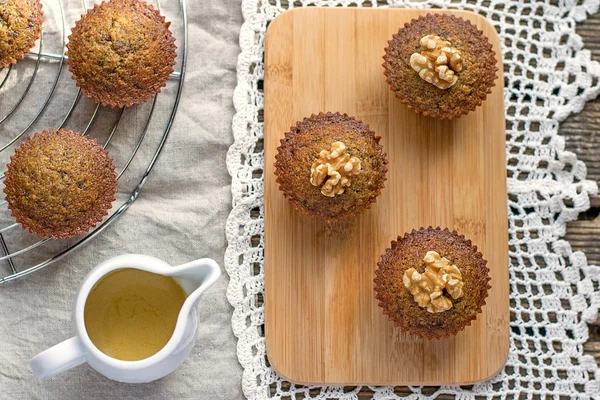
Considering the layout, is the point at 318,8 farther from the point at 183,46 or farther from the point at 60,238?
the point at 60,238

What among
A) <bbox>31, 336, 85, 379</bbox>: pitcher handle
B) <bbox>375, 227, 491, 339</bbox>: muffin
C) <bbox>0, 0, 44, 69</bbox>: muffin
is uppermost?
<bbox>0, 0, 44, 69</bbox>: muffin

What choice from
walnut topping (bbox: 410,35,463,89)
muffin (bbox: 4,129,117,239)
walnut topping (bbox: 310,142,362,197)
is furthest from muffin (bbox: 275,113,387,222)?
muffin (bbox: 4,129,117,239)

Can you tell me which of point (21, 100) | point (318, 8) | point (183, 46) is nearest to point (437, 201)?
point (318, 8)

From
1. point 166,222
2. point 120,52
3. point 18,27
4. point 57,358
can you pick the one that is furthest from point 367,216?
point 18,27

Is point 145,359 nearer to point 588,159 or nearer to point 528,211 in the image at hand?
point 528,211

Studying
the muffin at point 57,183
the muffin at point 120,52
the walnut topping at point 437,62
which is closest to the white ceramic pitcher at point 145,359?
the muffin at point 57,183

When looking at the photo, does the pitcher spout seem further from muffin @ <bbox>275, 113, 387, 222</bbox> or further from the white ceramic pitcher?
muffin @ <bbox>275, 113, 387, 222</bbox>
